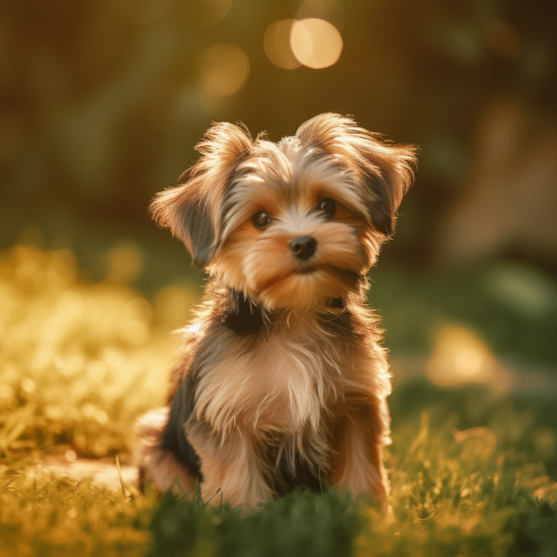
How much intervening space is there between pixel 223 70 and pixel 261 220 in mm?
11786

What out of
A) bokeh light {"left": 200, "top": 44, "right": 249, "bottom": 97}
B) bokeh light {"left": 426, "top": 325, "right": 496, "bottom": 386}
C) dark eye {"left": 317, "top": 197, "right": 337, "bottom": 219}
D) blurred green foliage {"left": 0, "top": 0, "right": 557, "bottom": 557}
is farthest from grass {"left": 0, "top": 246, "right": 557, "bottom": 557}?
bokeh light {"left": 200, "top": 44, "right": 249, "bottom": 97}

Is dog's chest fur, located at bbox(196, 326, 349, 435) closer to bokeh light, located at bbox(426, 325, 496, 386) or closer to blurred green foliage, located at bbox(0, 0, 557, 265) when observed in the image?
bokeh light, located at bbox(426, 325, 496, 386)

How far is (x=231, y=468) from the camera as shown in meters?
3.79

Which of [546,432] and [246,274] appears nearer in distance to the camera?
[246,274]

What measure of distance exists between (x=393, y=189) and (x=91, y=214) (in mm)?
13786

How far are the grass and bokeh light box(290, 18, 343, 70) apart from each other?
654 cm

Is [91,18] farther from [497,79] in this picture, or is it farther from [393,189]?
[393,189]

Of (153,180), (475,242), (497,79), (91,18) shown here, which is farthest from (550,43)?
(91,18)

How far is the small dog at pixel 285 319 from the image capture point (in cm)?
371

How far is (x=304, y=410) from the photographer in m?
3.75

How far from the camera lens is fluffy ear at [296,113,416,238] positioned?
13.0ft

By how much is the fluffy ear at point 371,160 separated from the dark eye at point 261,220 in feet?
1.70

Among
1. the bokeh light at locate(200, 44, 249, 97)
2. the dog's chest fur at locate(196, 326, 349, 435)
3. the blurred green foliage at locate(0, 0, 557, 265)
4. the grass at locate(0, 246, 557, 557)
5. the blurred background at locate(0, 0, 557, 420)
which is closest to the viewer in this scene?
the grass at locate(0, 246, 557, 557)

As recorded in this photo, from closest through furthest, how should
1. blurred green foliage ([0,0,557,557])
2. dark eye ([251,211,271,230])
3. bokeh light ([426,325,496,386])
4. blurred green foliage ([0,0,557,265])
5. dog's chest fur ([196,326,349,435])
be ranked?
blurred green foliage ([0,0,557,557]) → dog's chest fur ([196,326,349,435]) → dark eye ([251,211,271,230]) → bokeh light ([426,325,496,386]) → blurred green foliage ([0,0,557,265])
